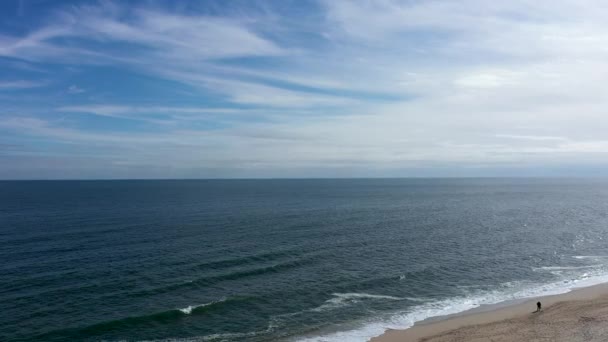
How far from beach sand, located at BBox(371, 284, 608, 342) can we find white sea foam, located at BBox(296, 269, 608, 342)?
50.7 inches

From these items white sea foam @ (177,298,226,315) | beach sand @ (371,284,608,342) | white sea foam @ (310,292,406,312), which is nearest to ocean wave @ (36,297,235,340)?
white sea foam @ (177,298,226,315)

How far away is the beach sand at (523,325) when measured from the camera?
1378 inches

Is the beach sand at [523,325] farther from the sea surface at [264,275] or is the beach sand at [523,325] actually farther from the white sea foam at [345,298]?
the white sea foam at [345,298]

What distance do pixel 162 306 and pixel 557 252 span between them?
6352 cm

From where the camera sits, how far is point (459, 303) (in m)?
45.4

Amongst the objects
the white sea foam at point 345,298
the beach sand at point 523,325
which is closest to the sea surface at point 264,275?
the white sea foam at point 345,298

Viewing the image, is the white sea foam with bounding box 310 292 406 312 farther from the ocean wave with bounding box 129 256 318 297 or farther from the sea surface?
the ocean wave with bounding box 129 256 318 297

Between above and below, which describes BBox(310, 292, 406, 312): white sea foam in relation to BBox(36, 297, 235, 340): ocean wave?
below

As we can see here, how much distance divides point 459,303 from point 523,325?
785cm

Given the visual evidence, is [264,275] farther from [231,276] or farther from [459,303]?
[459,303]

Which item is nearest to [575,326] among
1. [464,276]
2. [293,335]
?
[464,276]

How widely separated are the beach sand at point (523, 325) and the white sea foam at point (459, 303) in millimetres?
1288

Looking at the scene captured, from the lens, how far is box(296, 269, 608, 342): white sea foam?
37397mm

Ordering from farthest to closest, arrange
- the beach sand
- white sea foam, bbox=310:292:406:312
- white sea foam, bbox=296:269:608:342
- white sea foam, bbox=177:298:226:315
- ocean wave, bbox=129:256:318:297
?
ocean wave, bbox=129:256:318:297, white sea foam, bbox=310:292:406:312, white sea foam, bbox=177:298:226:315, white sea foam, bbox=296:269:608:342, the beach sand
